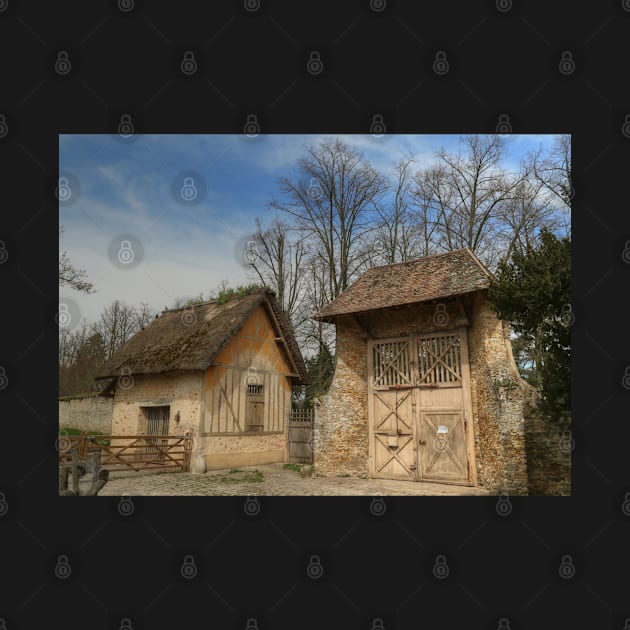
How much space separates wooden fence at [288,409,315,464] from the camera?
16953 millimetres

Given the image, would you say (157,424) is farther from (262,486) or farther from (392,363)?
(392,363)

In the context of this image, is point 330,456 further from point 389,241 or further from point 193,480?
point 389,241

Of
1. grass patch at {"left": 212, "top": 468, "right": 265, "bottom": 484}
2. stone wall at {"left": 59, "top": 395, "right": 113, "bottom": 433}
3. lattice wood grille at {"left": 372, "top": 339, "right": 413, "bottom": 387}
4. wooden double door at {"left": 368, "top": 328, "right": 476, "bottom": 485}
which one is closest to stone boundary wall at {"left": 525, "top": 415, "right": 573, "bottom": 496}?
wooden double door at {"left": 368, "top": 328, "right": 476, "bottom": 485}

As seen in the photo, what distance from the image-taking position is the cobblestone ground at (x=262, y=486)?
10727 mm

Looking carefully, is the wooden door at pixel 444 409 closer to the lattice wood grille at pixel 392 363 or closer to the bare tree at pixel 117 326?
the lattice wood grille at pixel 392 363


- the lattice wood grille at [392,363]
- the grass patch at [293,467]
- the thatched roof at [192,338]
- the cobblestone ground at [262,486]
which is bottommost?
the grass patch at [293,467]

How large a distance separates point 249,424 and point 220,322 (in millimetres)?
3249

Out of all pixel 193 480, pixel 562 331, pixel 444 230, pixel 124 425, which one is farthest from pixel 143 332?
pixel 562 331

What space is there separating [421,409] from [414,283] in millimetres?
2949

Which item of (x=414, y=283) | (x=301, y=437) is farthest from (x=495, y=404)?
(x=301, y=437)

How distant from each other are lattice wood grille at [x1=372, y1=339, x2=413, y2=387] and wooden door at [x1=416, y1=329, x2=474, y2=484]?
36 centimetres

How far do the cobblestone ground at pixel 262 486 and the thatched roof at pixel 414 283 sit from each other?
3901mm

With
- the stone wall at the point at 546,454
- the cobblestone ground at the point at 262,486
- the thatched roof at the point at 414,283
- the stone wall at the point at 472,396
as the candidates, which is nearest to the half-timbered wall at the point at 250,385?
the cobblestone ground at the point at 262,486
